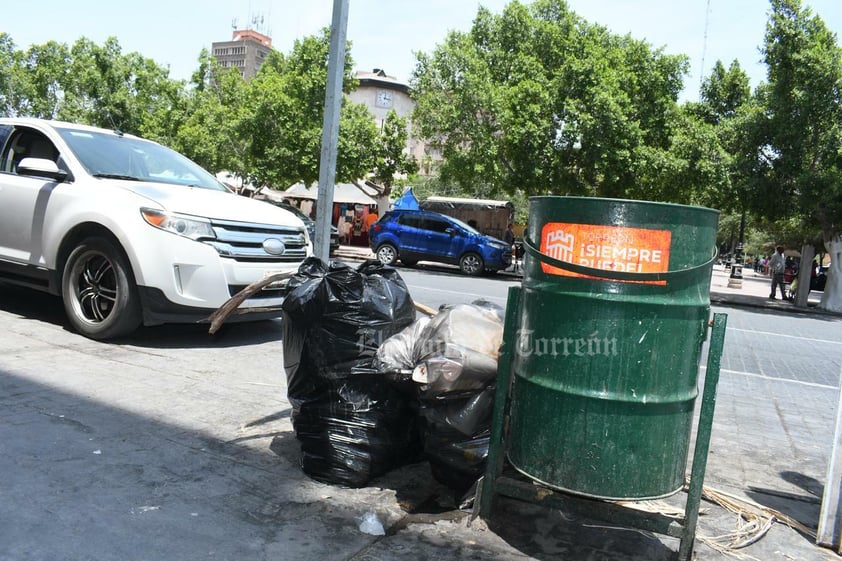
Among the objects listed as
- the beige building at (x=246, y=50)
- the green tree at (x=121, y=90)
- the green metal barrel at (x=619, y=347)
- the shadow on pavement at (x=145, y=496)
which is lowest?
the shadow on pavement at (x=145, y=496)

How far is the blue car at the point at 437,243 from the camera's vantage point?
20.2 meters

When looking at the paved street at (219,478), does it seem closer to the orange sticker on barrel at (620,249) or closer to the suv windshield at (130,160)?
the orange sticker on barrel at (620,249)

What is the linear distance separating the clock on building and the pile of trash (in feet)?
262

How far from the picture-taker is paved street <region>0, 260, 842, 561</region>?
104 inches

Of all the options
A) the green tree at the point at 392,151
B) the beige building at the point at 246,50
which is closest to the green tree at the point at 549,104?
the green tree at the point at 392,151

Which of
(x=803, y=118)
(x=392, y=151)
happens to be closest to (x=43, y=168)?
(x=803, y=118)

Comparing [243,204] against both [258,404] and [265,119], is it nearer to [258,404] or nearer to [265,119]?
[258,404]

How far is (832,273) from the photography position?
1895 cm

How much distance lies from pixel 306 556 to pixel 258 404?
1.95 meters

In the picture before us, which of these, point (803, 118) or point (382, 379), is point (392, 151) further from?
point (382, 379)

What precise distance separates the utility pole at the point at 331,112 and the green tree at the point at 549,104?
15.8m

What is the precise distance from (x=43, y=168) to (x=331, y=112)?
2712 millimetres

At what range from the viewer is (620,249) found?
255 centimetres

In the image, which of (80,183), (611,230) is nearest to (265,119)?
(80,183)
